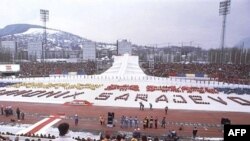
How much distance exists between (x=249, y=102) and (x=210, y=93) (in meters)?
6.73

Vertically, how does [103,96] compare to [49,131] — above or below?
above

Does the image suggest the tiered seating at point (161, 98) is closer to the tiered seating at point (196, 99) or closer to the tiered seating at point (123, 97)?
the tiered seating at point (196, 99)

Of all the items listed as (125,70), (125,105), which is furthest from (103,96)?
(125,70)

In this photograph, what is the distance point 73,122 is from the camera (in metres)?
26.0

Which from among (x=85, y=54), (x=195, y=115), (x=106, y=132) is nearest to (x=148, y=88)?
(x=195, y=115)

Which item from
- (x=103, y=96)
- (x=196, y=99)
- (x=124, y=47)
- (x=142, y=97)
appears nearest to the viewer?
(x=196, y=99)

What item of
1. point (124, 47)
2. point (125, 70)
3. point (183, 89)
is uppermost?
point (124, 47)

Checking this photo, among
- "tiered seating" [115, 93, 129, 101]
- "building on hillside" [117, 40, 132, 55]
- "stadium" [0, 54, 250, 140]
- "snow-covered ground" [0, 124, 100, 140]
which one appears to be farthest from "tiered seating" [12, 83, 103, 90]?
"building on hillside" [117, 40, 132, 55]

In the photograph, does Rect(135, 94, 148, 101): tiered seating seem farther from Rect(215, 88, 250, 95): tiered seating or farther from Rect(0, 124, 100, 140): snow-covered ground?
Rect(0, 124, 100, 140): snow-covered ground

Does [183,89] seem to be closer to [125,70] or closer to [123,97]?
[123,97]

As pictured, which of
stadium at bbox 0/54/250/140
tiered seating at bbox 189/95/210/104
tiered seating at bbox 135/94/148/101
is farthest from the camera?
tiered seating at bbox 135/94/148/101

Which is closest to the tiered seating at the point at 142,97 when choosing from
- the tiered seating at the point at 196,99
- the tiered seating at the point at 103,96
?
the tiered seating at the point at 103,96

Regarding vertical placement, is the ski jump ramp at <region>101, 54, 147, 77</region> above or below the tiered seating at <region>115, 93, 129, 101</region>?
above

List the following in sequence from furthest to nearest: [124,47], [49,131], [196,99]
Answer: [124,47]
[196,99]
[49,131]
